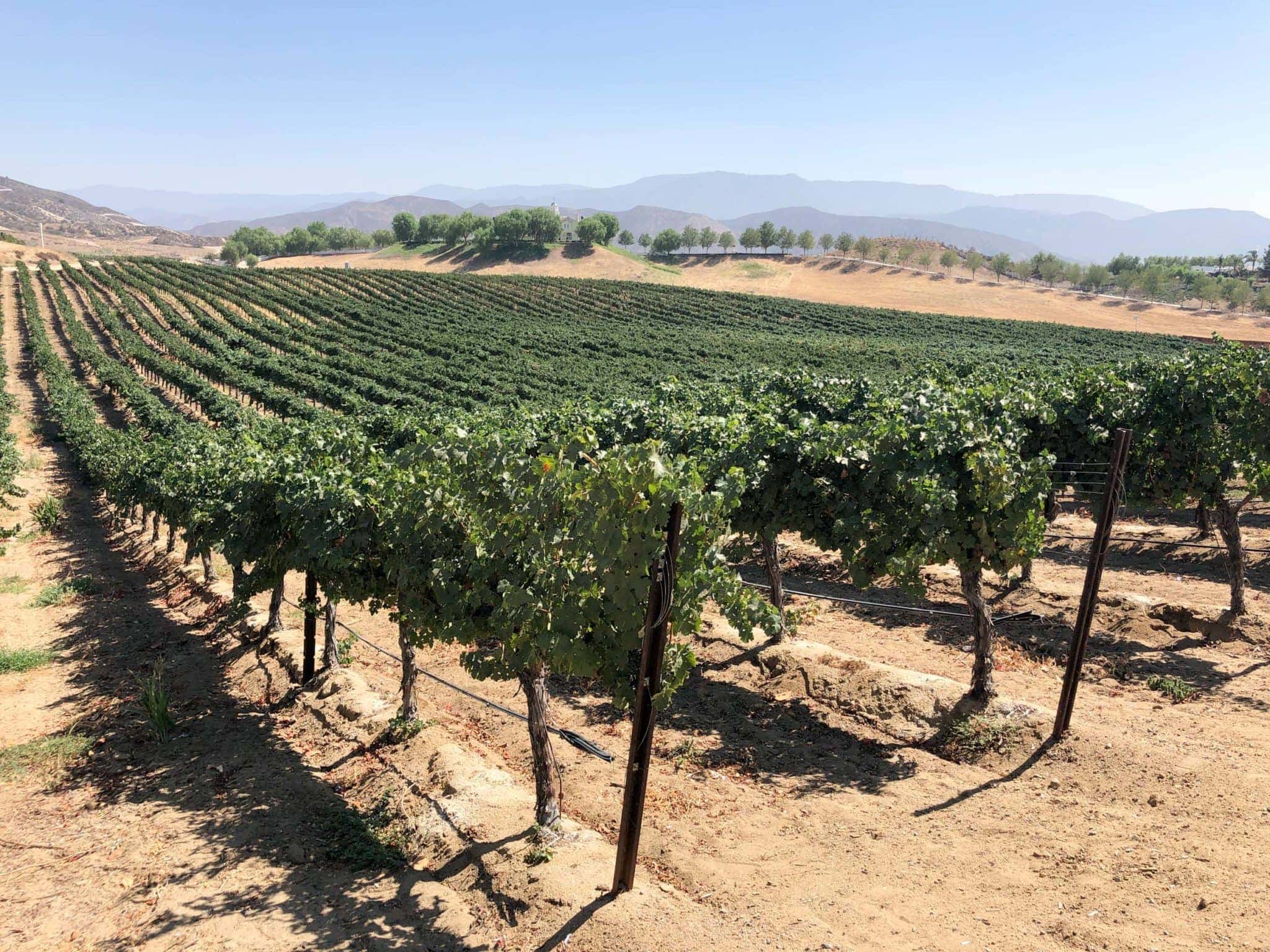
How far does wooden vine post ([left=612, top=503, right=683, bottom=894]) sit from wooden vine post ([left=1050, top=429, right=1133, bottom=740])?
595 centimetres

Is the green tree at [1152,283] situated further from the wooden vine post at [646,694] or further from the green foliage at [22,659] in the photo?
the green foliage at [22,659]

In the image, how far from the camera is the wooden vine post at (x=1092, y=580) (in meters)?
9.29

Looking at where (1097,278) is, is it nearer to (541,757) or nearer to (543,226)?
(543,226)

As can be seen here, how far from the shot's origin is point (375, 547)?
30.5 feet

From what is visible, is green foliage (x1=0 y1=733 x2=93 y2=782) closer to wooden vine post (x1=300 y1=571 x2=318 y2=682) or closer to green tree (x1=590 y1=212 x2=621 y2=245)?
wooden vine post (x1=300 y1=571 x2=318 y2=682)

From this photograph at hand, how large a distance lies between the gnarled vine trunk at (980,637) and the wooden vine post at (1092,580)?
3.24 feet

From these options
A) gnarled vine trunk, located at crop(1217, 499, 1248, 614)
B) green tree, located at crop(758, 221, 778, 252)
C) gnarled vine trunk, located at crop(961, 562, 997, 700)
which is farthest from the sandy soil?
gnarled vine trunk, located at crop(961, 562, 997, 700)

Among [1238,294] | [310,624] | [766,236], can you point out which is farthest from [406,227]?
[310,624]

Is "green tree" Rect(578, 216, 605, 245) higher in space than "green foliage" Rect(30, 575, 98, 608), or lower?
higher

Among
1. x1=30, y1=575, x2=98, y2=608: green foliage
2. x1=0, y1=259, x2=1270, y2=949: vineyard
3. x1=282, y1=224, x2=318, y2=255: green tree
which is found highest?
x1=282, y1=224, x2=318, y2=255: green tree

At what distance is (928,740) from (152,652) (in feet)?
42.9

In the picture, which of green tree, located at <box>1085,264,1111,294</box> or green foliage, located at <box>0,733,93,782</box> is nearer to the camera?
green foliage, located at <box>0,733,93,782</box>

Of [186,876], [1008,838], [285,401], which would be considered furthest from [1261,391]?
[285,401]

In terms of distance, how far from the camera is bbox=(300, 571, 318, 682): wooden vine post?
10.9 m
